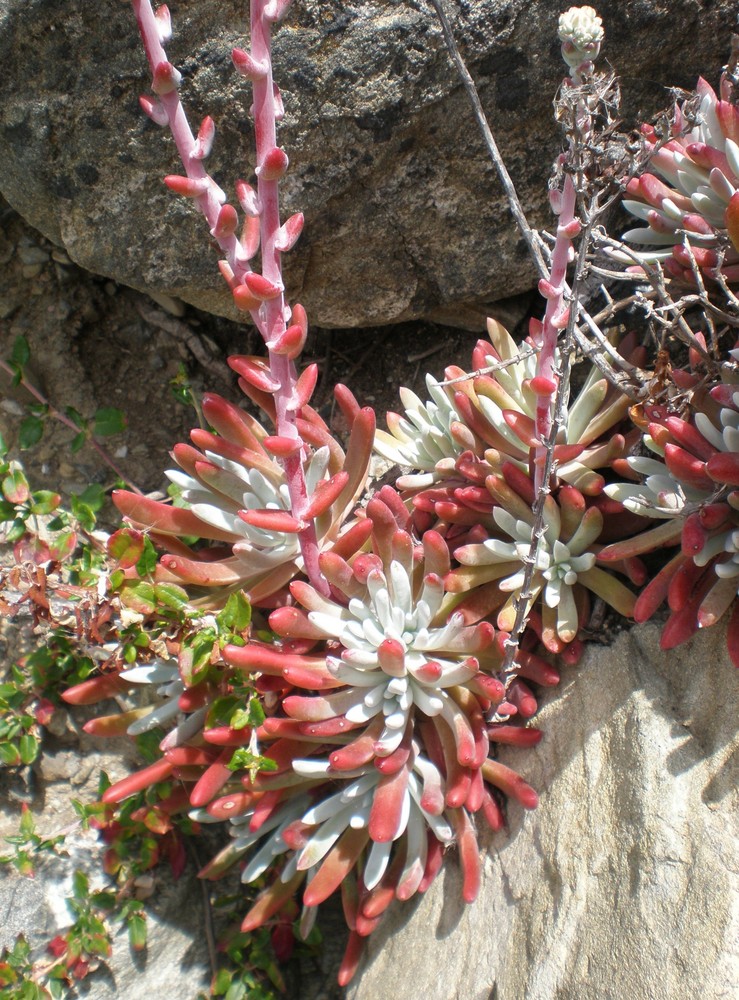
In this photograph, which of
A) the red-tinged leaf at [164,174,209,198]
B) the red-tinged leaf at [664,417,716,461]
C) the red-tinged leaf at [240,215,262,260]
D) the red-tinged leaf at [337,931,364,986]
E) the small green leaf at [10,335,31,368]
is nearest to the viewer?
the red-tinged leaf at [164,174,209,198]

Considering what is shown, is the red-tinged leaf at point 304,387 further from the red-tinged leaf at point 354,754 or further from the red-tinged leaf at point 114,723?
the red-tinged leaf at point 114,723

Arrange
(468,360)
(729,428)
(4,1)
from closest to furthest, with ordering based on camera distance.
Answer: (729,428), (4,1), (468,360)

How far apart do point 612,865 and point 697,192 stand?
6.06 ft

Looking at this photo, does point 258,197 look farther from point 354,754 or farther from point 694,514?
point 354,754

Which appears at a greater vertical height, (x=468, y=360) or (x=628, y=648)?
(x=468, y=360)

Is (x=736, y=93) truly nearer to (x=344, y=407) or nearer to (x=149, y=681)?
(x=344, y=407)

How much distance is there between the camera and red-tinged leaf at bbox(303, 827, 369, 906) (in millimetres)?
2359

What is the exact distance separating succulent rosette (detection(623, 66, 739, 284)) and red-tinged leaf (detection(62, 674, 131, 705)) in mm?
2056

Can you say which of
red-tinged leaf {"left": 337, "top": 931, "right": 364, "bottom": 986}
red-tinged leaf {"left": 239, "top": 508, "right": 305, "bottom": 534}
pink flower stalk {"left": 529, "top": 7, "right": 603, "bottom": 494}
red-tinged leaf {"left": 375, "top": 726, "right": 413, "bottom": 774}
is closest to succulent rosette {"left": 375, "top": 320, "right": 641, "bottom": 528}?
pink flower stalk {"left": 529, "top": 7, "right": 603, "bottom": 494}

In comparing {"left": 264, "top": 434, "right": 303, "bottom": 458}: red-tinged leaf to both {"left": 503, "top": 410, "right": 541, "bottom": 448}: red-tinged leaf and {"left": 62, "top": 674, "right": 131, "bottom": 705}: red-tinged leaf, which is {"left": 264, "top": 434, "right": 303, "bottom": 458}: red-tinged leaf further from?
{"left": 62, "top": 674, "right": 131, "bottom": 705}: red-tinged leaf

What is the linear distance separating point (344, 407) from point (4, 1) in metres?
1.61

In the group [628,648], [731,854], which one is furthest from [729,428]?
[731,854]

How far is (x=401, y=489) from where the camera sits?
2885 mm

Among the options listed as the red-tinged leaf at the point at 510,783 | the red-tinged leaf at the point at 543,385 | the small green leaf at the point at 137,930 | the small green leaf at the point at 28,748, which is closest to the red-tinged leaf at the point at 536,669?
the red-tinged leaf at the point at 510,783
